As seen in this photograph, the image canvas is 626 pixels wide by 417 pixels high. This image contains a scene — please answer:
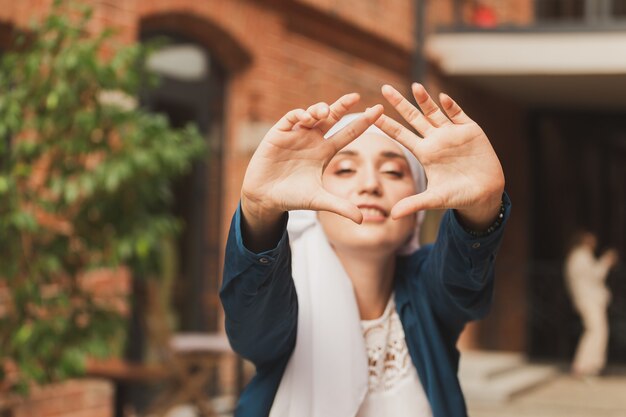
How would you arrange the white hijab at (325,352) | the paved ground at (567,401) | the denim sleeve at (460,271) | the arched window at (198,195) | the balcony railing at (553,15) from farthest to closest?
the balcony railing at (553,15) < the paved ground at (567,401) < the arched window at (198,195) < the white hijab at (325,352) < the denim sleeve at (460,271)

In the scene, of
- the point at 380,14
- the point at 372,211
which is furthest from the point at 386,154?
the point at 380,14

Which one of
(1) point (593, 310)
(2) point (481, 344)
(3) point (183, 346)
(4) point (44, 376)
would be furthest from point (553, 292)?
(4) point (44, 376)

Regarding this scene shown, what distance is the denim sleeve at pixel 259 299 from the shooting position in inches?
82.4

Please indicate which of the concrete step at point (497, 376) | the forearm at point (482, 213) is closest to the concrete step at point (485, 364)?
the concrete step at point (497, 376)

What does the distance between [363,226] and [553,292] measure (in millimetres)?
12509

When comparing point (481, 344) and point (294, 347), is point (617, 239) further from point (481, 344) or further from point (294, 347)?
point (294, 347)

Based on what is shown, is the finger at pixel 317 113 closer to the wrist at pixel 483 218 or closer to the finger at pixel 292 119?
the finger at pixel 292 119

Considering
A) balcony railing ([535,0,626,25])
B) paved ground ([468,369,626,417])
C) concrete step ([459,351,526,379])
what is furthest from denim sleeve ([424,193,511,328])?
balcony railing ([535,0,626,25])

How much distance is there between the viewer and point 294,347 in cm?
236

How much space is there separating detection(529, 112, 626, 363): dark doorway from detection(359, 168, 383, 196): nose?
41.9 feet

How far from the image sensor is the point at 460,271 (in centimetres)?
227

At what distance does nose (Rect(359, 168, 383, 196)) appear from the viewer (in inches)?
94.2

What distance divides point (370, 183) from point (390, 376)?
17.7 inches

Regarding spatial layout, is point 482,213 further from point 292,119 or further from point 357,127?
point 292,119
